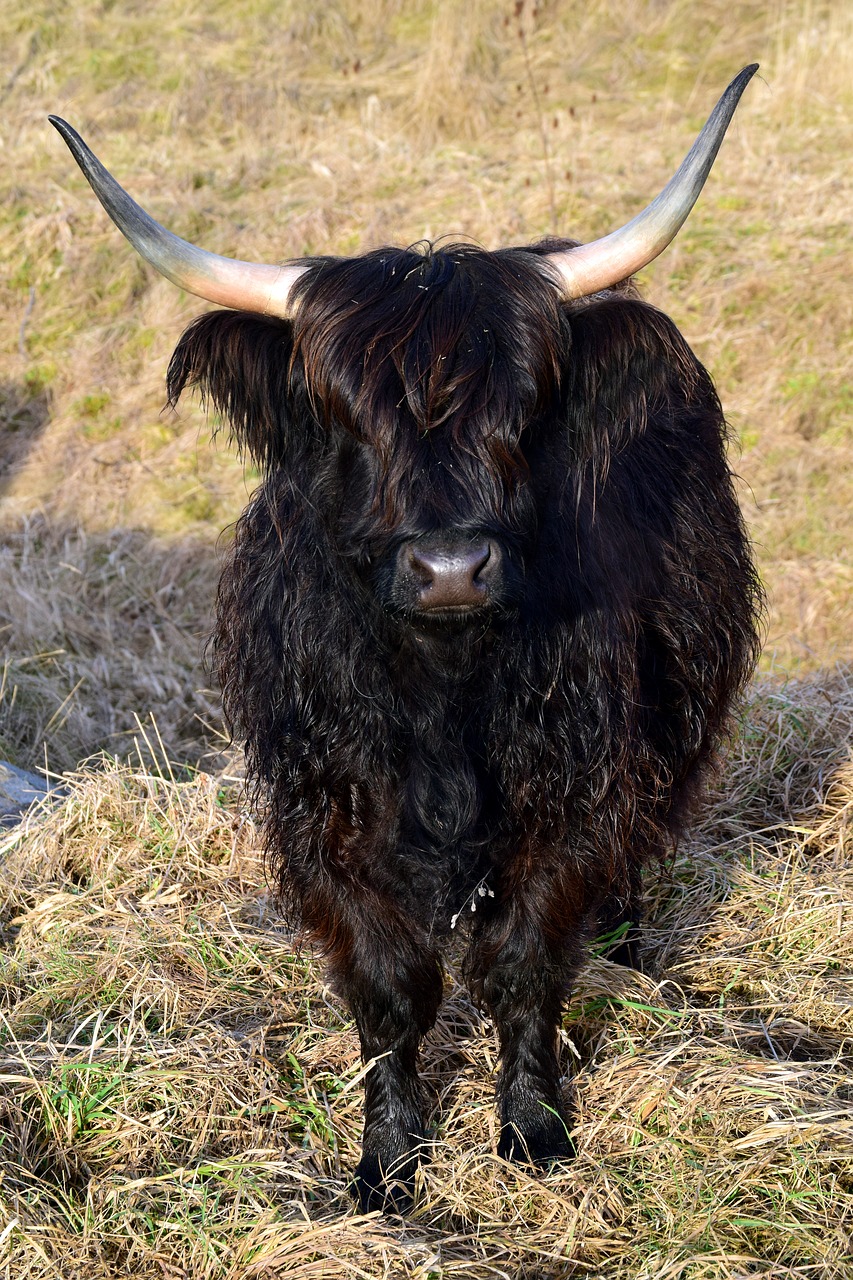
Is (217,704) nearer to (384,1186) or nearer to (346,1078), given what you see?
(346,1078)

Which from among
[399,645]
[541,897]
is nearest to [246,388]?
[399,645]

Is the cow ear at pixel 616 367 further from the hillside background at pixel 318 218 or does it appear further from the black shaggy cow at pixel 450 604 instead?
the hillside background at pixel 318 218

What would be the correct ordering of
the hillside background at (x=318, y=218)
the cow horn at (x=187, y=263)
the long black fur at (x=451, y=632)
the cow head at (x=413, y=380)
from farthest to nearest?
1. the hillside background at (x=318, y=218)
2. the long black fur at (x=451, y=632)
3. the cow head at (x=413, y=380)
4. the cow horn at (x=187, y=263)

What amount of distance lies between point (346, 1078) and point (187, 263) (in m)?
1.93

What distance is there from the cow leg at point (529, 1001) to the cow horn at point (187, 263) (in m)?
1.37

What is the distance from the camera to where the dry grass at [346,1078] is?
244 cm

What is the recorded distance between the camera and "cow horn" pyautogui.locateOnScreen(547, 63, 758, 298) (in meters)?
2.14

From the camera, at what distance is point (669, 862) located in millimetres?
3594

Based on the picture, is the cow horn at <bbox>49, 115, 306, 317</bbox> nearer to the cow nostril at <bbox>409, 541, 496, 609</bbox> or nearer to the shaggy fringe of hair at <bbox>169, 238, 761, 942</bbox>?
the shaggy fringe of hair at <bbox>169, 238, 761, 942</bbox>

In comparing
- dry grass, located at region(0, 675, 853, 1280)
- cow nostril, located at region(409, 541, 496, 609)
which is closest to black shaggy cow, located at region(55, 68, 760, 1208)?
cow nostril, located at region(409, 541, 496, 609)

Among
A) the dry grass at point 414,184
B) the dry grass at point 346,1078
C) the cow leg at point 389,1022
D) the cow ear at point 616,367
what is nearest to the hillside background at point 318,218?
the dry grass at point 414,184

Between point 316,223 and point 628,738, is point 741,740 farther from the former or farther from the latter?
point 316,223

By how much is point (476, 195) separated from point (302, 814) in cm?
711

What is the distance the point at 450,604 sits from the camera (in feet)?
7.09
